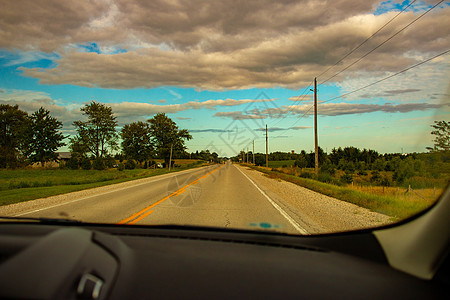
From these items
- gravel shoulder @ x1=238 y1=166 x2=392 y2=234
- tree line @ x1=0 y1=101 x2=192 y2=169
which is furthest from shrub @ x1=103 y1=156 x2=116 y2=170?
gravel shoulder @ x1=238 y1=166 x2=392 y2=234

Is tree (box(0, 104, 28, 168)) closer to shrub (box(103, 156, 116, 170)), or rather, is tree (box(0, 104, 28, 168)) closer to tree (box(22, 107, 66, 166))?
tree (box(22, 107, 66, 166))

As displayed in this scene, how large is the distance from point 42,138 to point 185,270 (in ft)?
256

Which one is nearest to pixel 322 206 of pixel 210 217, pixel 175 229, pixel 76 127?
pixel 210 217

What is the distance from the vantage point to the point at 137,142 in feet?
287

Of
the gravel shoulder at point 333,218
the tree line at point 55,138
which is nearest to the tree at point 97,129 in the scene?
the tree line at point 55,138

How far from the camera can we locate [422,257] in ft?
5.76

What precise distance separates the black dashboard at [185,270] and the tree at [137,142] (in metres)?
87.2

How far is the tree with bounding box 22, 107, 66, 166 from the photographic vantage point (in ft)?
217

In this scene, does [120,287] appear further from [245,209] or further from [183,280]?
[245,209]

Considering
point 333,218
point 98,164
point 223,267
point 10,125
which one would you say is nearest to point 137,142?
point 98,164

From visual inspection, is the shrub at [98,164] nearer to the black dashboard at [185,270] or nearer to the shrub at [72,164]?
the shrub at [72,164]

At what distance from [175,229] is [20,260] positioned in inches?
66.9

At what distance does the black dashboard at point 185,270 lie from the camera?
4.38 ft

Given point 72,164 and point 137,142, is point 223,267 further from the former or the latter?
point 137,142
